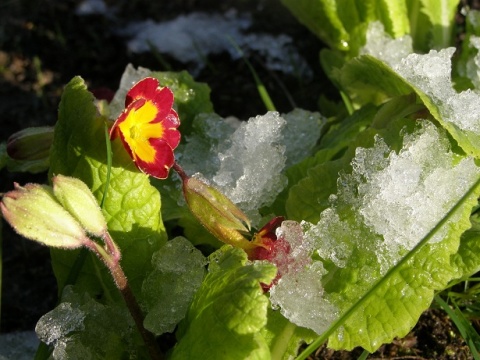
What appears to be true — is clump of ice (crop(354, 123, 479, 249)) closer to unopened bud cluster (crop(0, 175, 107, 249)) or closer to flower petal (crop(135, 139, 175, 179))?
flower petal (crop(135, 139, 175, 179))

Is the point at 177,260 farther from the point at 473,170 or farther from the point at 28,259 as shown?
the point at 28,259

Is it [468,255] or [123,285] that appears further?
[468,255]

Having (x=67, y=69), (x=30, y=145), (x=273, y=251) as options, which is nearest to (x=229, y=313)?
(x=273, y=251)

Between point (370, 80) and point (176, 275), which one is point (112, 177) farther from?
point (370, 80)

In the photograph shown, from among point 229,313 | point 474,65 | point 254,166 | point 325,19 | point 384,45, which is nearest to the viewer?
point 229,313

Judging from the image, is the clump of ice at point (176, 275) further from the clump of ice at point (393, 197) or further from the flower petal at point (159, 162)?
the clump of ice at point (393, 197)

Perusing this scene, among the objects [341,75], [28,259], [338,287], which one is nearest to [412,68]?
[341,75]

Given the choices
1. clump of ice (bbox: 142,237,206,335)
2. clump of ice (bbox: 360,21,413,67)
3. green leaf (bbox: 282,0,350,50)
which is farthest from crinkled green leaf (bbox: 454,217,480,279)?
green leaf (bbox: 282,0,350,50)

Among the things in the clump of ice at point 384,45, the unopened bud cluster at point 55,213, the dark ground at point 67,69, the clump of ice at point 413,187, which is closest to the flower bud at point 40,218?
the unopened bud cluster at point 55,213
